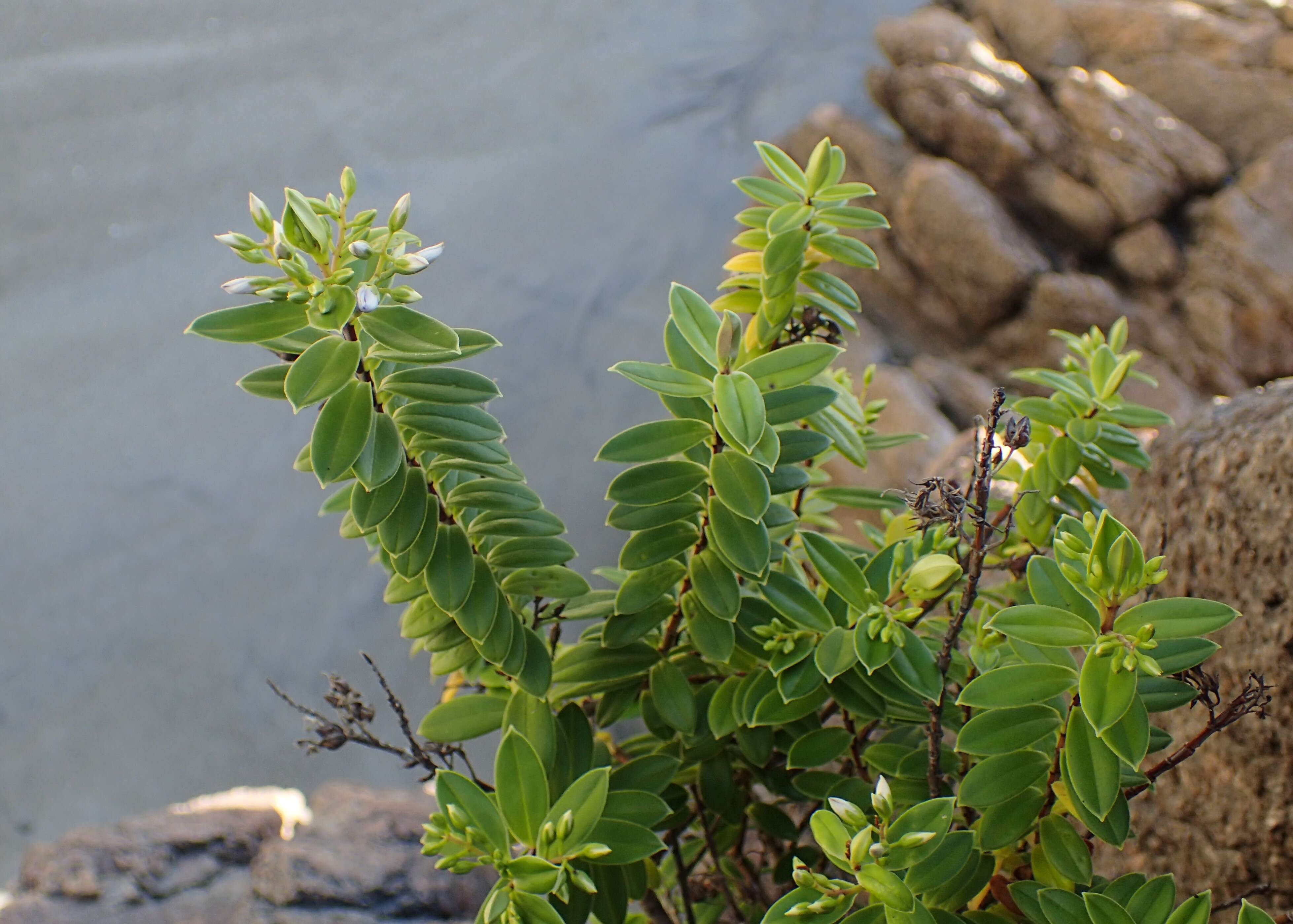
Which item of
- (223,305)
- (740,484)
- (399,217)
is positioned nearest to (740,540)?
(740,484)

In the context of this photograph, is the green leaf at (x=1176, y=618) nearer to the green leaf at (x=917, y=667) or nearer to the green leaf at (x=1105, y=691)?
the green leaf at (x=1105, y=691)

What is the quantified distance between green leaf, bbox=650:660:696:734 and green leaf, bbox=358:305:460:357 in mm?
394

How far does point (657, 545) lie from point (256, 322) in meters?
0.37

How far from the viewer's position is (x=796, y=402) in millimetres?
792

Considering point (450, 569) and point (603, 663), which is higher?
point (450, 569)

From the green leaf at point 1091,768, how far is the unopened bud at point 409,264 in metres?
0.55

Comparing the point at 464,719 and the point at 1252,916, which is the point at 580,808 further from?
the point at 1252,916

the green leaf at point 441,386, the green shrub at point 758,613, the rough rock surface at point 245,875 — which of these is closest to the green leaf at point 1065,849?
the green shrub at point 758,613

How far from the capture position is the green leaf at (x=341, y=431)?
642 mm

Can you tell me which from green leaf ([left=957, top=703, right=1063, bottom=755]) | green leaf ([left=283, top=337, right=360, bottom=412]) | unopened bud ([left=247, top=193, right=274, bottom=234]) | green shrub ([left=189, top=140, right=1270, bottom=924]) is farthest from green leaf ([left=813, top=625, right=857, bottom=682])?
unopened bud ([left=247, top=193, right=274, bottom=234])

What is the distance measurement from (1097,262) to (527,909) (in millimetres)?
3327

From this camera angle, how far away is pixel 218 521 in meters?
3.17

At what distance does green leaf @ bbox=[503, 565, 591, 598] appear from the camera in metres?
0.86

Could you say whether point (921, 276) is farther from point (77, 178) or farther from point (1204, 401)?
point (77, 178)
